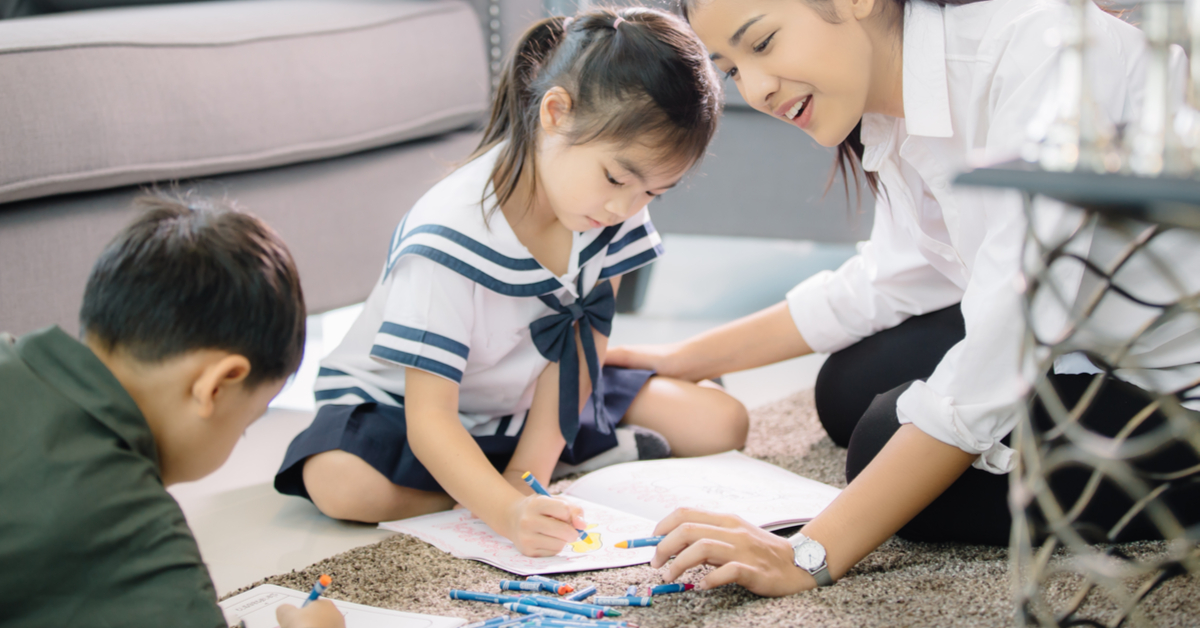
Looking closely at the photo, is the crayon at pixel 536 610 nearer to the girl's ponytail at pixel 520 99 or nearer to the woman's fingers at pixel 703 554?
the woman's fingers at pixel 703 554

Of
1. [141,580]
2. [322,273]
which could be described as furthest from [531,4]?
[141,580]

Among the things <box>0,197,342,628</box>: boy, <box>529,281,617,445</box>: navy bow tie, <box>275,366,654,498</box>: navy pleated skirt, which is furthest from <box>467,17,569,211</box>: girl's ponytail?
<box>0,197,342,628</box>: boy

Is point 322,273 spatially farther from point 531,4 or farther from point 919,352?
point 919,352

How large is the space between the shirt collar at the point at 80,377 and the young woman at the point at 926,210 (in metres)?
0.39

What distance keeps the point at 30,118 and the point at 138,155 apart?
122 millimetres

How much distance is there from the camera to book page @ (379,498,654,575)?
813 millimetres

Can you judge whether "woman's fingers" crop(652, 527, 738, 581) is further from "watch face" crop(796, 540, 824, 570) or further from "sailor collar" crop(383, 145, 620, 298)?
"sailor collar" crop(383, 145, 620, 298)

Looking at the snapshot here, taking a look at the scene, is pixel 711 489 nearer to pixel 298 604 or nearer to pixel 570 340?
pixel 570 340

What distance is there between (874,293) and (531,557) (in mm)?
541

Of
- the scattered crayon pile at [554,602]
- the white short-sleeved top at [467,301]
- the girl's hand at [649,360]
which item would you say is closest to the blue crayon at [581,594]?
the scattered crayon pile at [554,602]

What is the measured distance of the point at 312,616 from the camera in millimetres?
625

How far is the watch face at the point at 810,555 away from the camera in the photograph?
734 millimetres

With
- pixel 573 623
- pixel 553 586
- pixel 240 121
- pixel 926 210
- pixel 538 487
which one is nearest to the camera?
pixel 573 623

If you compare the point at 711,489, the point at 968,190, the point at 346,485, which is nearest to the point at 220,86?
the point at 346,485
